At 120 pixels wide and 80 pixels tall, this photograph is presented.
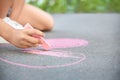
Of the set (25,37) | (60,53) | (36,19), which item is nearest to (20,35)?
(25,37)

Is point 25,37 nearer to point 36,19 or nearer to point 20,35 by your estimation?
point 20,35

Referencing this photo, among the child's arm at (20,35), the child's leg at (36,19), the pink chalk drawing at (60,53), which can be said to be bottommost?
the child's leg at (36,19)

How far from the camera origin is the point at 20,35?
0.83 meters

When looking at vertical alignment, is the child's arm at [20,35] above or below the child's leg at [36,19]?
above

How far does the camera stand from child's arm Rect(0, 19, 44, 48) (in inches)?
32.6

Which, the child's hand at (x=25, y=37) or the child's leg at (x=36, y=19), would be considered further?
the child's leg at (x=36, y=19)

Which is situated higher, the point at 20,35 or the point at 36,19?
the point at 20,35

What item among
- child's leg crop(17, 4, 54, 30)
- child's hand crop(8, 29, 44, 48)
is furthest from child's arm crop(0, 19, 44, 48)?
child's leg crop(17, 4, 54, 30)

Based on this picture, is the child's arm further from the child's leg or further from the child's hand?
the child's leg

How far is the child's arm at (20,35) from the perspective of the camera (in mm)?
829

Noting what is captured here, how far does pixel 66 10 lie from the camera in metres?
2.27

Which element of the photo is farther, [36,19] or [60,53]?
[36,19]

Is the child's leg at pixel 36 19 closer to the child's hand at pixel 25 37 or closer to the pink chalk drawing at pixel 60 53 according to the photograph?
the pink chalk drawing at pixel 60 53

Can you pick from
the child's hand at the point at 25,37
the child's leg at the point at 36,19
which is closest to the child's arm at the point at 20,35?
the child's hand at the point at 25,37
